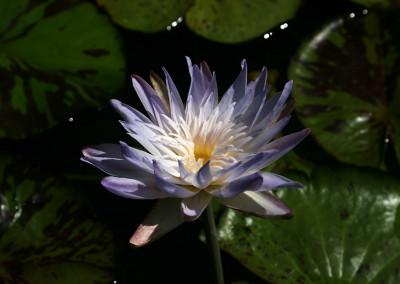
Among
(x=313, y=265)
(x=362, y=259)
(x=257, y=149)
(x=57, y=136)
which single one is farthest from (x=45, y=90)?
(x=362, y=259)

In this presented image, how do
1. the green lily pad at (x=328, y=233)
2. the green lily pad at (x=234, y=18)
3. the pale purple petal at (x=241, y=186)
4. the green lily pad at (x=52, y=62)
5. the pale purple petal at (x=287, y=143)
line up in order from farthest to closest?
the green lily pad at (x=234, y=18) → the green lily pad at (x=52, y=62) → the green lily pad at (x=328, y=233) → the pale purple petal at (x=287, y=143) → the pale purple petal at (x=241, y=186)

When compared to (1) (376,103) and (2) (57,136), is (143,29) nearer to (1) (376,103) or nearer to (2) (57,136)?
(2) (57,136)

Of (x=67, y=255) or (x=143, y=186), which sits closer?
(x=143, y=186)

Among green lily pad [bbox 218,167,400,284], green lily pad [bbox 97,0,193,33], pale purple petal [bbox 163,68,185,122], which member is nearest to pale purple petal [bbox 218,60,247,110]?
pale purple petal [bbox 163,68,185,122]

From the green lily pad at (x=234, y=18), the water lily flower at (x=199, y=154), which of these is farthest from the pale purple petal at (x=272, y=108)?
the green lily pad at (x=234, y=18)

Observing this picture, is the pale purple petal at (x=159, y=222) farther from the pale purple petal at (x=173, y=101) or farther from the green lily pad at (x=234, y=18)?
the green lily pad at (x=234, y=18)

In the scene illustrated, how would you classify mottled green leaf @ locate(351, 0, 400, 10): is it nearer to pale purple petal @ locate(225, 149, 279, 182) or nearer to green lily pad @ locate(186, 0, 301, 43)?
green lily pad @ locate(186, 0, 301, 43)
